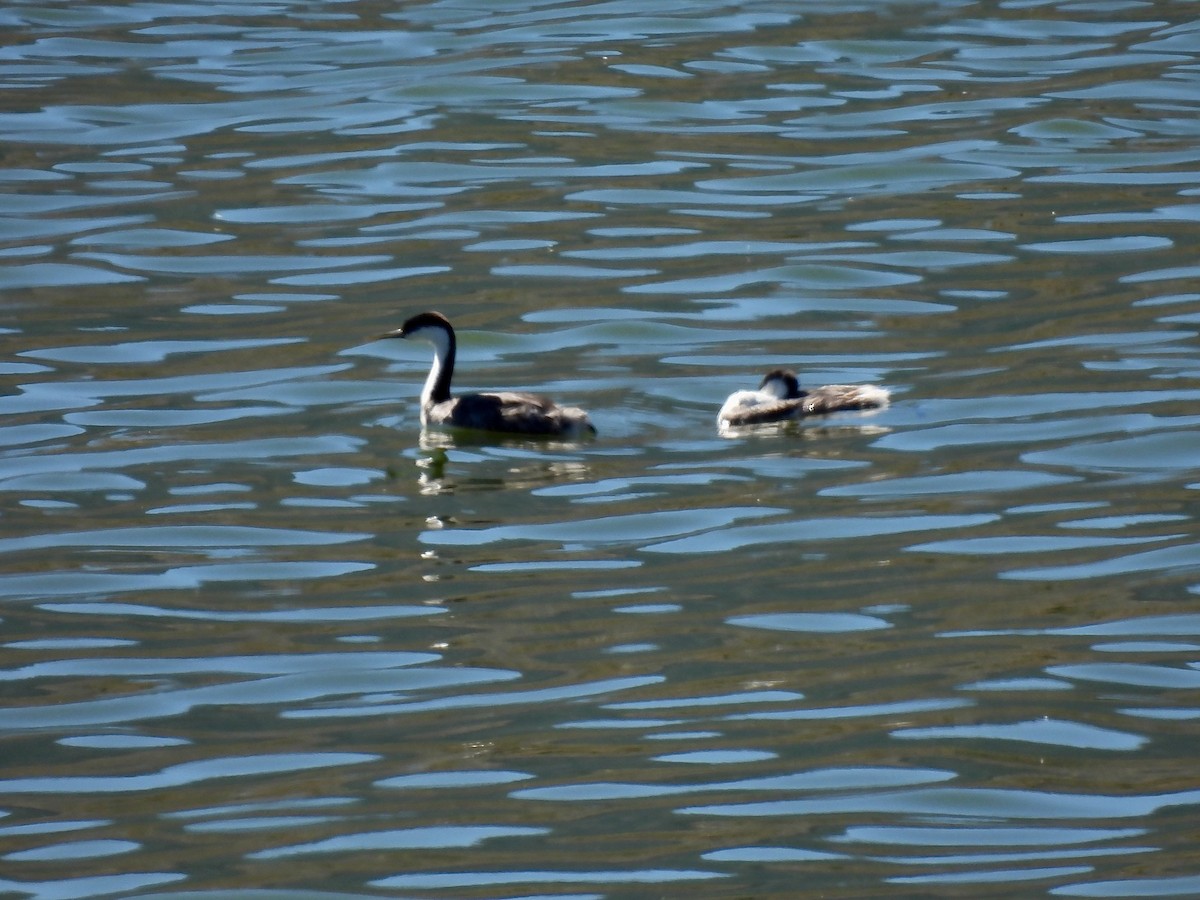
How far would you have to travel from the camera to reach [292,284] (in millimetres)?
16109

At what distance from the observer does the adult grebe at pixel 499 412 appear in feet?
38.7

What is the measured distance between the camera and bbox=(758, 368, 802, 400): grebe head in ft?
39.3

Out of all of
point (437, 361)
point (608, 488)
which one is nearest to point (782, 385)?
point (608, 488)

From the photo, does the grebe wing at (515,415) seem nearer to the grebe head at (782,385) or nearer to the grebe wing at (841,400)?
the grebe head at (782,385)

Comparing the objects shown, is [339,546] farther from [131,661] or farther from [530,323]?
[530,323]

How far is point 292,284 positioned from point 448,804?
963 centimetres

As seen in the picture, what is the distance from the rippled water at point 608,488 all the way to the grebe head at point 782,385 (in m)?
0.39

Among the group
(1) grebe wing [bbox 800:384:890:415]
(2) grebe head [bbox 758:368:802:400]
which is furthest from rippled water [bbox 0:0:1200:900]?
(2) grebe head [bbox 758:368:802:400]

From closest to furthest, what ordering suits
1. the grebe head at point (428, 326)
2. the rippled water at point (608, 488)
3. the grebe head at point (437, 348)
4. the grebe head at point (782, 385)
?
1. the rippled water at point (608, 488)
2. the grebe head at point (782, 385)
3. the grebe head at point (437, 348)
4. the grebe head at point (428, 326)

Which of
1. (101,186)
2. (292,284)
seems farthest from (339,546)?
(101,186)

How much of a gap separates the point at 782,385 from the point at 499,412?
155cm

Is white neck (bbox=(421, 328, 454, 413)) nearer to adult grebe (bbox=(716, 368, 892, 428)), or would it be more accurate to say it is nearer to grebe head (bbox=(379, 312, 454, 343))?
grebe head (bbox=(379, 312, 454, 343))

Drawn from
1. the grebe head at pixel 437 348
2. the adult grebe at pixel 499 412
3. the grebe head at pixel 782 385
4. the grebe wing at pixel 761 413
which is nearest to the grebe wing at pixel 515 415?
the adult grebe at pixel 499 412

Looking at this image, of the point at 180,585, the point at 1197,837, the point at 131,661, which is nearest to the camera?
the point at 1197,837
